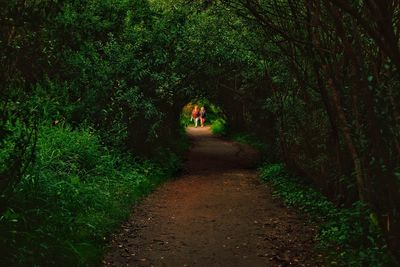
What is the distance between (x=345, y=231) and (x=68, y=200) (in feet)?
15.6

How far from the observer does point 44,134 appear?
1152 centimetres

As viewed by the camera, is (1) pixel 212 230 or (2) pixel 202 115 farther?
(2) pixel 202 115

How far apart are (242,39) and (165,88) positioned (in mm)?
2887

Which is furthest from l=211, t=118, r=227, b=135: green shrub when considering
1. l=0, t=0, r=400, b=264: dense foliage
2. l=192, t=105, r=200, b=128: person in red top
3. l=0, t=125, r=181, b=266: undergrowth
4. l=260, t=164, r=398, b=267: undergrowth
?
l=260, t=164, r=398, b=267: undergrowth

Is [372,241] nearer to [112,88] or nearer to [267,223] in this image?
[267,223]

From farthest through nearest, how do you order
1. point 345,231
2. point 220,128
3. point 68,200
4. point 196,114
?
point 196,114 < point 220,128 < point 68,200 < point 345,231

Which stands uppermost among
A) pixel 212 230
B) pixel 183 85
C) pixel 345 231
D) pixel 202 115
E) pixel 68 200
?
pixel 183 85

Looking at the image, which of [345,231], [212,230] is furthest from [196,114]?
[345,231]

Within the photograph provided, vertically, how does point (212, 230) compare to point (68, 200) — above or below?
below

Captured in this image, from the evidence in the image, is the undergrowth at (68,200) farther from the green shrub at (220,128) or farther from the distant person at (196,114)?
the distant person at (196,114)

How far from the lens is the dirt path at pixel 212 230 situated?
7488 millimetres

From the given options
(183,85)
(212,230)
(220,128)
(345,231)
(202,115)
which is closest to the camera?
(345,231)

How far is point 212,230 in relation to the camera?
913 cm

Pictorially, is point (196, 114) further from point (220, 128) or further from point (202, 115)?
point (220, 128)
